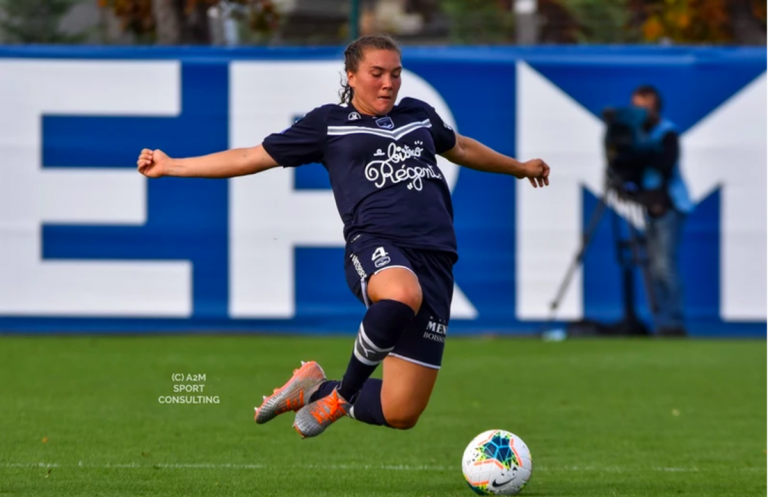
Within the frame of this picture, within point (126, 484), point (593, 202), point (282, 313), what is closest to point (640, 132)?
point (593, 202)

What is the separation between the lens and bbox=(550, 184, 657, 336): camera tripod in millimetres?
13898

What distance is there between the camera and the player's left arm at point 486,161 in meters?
6.42

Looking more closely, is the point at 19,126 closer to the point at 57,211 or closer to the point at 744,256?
the point at 57,211

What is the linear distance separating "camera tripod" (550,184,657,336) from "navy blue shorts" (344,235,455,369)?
7975 mm

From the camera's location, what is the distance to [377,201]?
19.4ft

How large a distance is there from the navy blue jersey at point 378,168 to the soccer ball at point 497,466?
0.90 meters

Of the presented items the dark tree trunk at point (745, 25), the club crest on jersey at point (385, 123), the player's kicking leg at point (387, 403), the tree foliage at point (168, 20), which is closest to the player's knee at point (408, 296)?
the player's kicking leg at point (387, 403)

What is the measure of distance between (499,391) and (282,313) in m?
4.11

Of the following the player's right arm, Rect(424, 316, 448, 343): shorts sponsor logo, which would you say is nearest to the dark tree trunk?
Rect(424, 316, 448, 343): shorts sponsor logo

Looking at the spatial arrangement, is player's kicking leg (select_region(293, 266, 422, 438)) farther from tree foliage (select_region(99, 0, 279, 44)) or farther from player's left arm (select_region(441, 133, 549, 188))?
tree foliage (select_region(99, 0, 279, 44))

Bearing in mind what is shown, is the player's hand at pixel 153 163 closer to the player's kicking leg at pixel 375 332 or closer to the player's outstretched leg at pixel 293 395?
the player's kicking leg at pixel 375 332

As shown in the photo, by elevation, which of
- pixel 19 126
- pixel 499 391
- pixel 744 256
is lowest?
pixel 499 391

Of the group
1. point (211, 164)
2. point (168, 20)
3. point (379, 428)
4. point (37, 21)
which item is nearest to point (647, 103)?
point (168, 20)

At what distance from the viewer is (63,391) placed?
9.94 metres
